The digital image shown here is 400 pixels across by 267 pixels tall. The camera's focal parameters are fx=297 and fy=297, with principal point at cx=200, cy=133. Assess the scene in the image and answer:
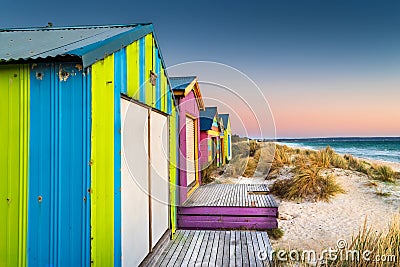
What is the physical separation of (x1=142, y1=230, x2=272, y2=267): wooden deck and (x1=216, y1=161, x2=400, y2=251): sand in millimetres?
1105

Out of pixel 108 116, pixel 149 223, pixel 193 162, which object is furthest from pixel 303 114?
pixel 108 116

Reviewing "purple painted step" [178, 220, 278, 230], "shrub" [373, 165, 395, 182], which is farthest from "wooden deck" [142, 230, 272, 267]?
"shrub" [373, 165, 395, 182]

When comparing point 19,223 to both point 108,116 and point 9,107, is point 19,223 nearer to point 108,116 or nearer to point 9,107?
point 9,107

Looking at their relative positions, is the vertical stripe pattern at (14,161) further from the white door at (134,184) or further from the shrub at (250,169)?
the shrub at (250,169)

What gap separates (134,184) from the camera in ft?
13.0

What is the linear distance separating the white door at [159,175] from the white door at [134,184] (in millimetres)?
415

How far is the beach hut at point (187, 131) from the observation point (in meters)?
7.57

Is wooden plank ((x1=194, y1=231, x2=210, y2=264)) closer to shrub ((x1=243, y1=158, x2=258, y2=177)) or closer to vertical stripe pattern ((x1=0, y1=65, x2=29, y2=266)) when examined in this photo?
vertical stripe pattern ((x1=0, y1=65, x2=29, y2=266))

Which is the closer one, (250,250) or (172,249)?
(250,250)

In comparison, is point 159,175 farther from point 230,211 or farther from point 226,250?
point 230,211

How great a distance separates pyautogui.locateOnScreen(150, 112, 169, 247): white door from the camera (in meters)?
5.03

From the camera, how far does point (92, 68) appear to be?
9.13 feet

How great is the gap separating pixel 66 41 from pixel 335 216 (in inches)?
343

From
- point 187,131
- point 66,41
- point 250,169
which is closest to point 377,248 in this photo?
point 66,41
